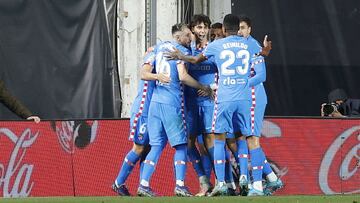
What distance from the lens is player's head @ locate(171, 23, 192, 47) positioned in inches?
602

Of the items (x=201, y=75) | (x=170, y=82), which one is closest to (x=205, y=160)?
(x=201, y=75)

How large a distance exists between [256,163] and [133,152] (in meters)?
1.66

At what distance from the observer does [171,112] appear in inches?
597

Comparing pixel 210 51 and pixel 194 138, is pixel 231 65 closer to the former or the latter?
pixel 210 51

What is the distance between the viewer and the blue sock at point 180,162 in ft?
49.2

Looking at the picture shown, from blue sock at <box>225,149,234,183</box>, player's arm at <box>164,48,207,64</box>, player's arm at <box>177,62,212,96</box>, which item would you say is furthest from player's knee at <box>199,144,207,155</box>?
player's arm at <box>164,48,207,64</box>

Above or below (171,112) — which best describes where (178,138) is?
below

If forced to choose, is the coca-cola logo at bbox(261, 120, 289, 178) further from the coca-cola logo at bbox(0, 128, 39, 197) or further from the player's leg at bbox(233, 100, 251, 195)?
the coca-cola logo at bbox(0, 128, 39, 197)

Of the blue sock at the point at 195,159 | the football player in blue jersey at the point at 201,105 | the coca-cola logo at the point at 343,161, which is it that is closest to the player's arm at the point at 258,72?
the football player in blue jersey at the point at 201,105

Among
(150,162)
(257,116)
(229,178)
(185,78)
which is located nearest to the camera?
(185,78)

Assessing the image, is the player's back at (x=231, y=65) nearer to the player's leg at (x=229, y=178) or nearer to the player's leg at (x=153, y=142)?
the player's leg at (x=153, y=142)

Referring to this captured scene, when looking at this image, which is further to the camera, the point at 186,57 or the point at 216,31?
the point at 216,31

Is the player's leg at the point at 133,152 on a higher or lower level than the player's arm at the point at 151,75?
lower

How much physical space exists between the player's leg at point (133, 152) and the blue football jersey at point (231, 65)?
1234 mm
